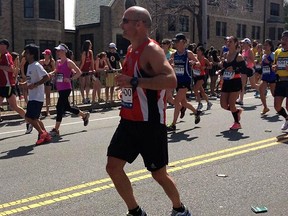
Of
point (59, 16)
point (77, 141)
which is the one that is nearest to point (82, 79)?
point (77, 141)

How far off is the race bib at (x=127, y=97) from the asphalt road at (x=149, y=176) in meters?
1.20

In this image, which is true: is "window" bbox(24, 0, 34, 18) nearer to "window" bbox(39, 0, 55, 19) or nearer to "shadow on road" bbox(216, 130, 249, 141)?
"window" bbox(39, 0, 55, 19)

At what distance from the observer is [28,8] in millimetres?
29734

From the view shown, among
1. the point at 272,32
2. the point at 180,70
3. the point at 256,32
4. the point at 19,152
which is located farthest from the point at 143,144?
the point at 272,32

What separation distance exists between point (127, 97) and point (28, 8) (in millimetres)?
27715

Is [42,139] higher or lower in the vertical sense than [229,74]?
lower

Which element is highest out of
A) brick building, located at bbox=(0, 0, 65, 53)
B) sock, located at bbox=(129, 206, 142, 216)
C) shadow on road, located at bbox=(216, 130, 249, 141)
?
brick building, located at bbox=(0, 0, 65, 53)

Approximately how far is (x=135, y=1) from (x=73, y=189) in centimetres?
Answer: 3123

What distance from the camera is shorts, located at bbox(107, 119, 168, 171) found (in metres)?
3.87

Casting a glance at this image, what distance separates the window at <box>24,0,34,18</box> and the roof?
5.94 metres

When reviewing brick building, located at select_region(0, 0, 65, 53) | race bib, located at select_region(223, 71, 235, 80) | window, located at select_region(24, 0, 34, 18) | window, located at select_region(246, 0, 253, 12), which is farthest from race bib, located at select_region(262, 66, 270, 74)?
window, located at select_region(246, 0, 253, 12)

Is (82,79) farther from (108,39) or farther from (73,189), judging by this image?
(108,39)

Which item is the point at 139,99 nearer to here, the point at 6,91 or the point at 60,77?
the point at 60,77

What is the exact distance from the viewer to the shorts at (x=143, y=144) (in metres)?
3.87
